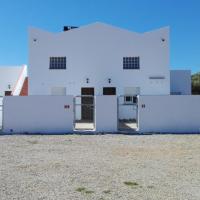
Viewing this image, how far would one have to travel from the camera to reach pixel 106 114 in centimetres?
1906

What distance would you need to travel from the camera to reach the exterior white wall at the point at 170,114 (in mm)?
19047

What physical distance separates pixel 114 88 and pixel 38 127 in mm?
9718

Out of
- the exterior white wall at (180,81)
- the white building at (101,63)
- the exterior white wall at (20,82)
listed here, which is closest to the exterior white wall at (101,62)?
the white building at (101,63)

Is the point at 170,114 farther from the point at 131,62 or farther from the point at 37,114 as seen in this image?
the point at 131,62

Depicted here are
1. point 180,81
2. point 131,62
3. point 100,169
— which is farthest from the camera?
point 180,81

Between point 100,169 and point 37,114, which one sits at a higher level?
point 37,114

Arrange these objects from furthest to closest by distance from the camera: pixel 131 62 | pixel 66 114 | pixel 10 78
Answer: pixel 10 78, pixel 131 62, pixel 66 114

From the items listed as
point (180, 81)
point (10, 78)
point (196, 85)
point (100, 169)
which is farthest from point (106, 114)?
point (196, 85)

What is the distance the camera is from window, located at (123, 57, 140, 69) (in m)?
27.5

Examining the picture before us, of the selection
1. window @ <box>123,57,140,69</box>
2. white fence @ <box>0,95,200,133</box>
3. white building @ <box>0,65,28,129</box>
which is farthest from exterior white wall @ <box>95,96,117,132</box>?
white building @ <box>0,65,28,129</box>

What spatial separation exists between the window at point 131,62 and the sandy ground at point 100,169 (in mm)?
12155

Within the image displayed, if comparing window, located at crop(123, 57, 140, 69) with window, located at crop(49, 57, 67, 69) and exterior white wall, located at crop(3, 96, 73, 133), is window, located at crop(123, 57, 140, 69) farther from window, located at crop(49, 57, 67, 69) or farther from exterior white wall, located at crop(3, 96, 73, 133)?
exterior white wall, located at crop(3, 96, 73, 133)

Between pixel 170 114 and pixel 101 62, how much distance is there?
967cm

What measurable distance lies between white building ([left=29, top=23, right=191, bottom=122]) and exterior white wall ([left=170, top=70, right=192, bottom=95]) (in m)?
4.27
